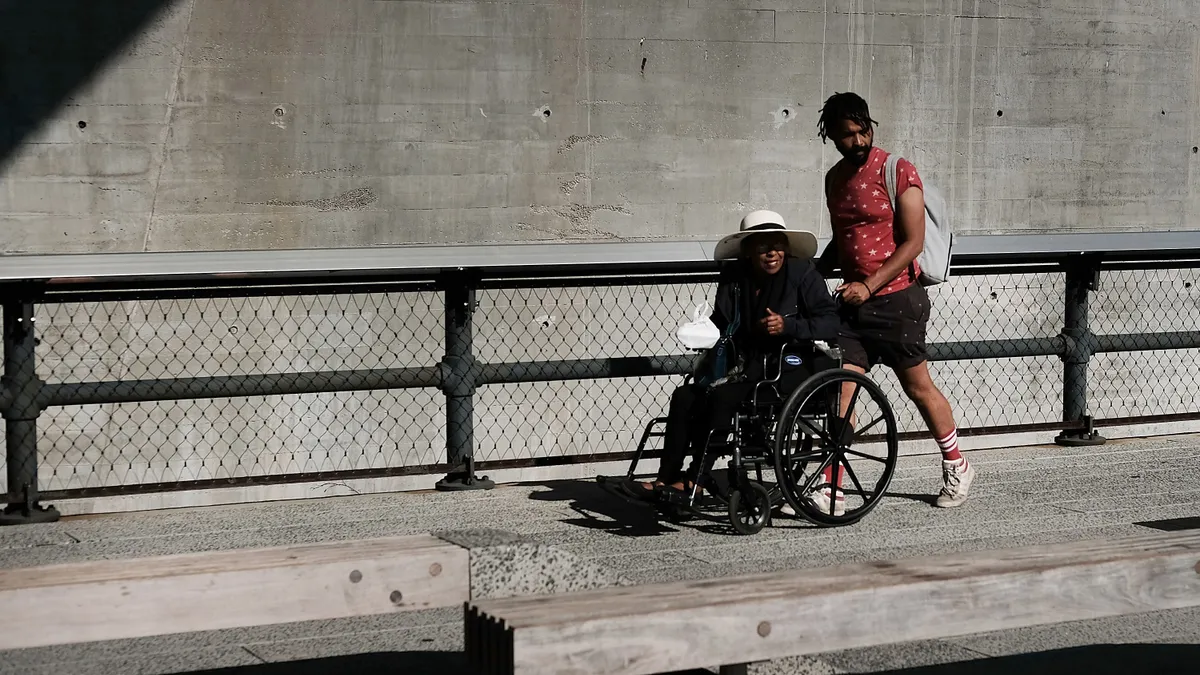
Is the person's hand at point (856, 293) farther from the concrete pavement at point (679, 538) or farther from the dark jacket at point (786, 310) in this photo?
the concrete pavement at point (679, 538)

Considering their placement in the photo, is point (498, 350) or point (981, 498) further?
point (498, 350)

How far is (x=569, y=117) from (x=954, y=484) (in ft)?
32.5

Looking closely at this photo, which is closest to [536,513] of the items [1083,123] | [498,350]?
[498,350]

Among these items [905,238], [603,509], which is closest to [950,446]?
[905,238]

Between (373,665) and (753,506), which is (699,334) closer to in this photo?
(753,506)

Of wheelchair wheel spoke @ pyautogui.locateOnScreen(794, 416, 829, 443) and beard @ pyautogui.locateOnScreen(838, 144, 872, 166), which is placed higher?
beard @ pyautogui.locateOnScreen(838, 144, 872, 166)

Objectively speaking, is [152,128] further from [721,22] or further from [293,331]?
[721,22]

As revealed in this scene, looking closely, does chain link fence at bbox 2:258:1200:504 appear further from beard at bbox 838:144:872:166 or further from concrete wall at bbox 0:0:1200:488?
beard at bbox 838:144:872:166

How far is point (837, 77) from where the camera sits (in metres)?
16.3

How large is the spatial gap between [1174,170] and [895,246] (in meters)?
13.0

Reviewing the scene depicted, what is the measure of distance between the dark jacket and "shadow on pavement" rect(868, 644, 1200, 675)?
1897mm

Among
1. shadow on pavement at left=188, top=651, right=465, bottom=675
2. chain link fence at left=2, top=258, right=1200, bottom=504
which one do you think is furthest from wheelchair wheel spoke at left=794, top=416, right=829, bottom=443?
chain link fence at left=2, top=258, right=1200, bottom=504

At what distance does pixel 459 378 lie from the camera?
7.07 m

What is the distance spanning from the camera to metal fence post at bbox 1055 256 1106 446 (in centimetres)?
819
